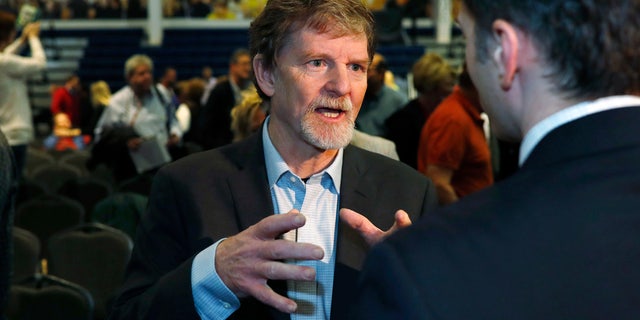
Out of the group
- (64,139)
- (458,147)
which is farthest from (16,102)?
(64,139)

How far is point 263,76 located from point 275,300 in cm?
72

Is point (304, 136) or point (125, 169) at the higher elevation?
point (304, 136)

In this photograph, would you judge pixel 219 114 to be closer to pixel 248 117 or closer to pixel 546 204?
pixel 248 117

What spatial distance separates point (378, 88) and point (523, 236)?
16.8 ft

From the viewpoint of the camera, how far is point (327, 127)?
1947 millimetres

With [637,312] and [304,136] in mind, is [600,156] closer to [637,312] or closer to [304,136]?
[637,312]

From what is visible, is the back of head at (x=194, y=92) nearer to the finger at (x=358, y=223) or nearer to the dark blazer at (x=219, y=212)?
the dark blazer at (x=219, y=212)

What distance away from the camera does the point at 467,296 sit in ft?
3.30

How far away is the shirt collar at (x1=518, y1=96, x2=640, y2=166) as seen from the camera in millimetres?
1096

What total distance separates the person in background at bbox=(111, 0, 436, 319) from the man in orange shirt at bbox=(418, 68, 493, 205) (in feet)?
7.58

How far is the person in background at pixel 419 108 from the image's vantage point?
5.61 m

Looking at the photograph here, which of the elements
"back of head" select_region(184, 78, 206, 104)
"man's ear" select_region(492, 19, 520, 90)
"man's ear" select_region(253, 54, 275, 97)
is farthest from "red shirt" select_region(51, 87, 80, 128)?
"man's ear" select_region(492, 19, 520, 90)

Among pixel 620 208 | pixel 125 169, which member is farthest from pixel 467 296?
pixel 125 169

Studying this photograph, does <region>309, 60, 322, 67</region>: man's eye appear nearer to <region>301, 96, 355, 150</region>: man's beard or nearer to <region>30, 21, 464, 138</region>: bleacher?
<region>301, 96, 355, 150</region>: man's beard
